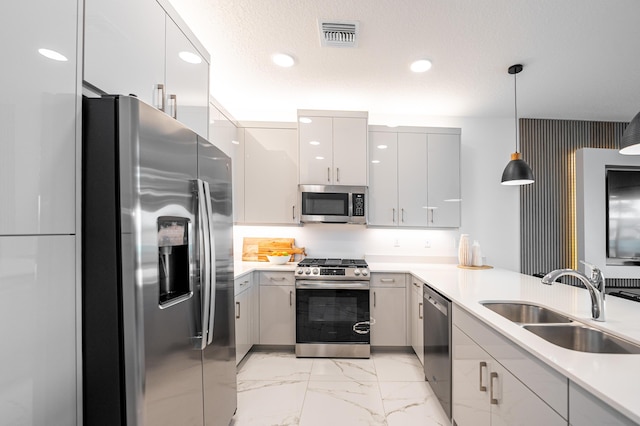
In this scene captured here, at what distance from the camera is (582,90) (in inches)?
113


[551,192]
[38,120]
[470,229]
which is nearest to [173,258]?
[38,120]

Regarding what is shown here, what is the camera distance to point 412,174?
339 centimetres

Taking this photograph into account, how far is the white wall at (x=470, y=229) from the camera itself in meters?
3.63

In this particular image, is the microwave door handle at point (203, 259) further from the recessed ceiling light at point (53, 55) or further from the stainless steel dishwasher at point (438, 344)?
the stainless steel dishwasher at point (438, 344)

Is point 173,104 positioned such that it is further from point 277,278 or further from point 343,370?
point 343,370

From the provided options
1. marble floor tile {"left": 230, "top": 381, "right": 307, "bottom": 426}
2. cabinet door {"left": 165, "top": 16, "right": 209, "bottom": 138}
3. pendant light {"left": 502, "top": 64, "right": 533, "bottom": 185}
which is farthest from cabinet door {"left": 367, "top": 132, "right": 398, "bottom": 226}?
cabinet door {"left": 165, "top": 16, "right": 209, "bottom": 138}

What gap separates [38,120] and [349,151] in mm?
2708

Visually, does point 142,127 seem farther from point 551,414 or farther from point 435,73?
point 435,73

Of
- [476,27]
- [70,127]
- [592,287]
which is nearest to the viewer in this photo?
[70,127]

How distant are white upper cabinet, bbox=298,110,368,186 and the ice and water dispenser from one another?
204cm

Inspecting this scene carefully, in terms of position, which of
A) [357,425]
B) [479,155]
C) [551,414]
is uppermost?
[479,155]

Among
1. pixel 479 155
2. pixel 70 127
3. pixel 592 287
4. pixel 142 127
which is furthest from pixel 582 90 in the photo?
pixel 70 127

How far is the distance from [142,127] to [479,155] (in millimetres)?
3680

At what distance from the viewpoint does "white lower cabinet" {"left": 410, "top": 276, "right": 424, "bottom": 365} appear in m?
2.71
